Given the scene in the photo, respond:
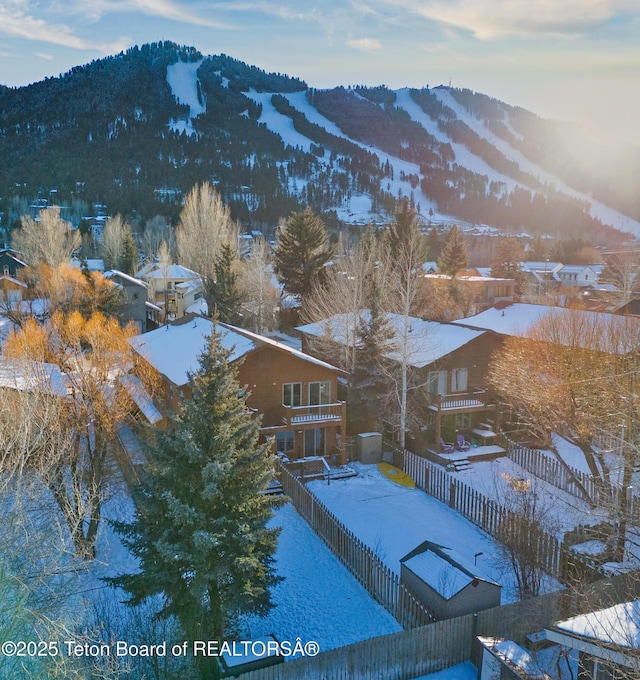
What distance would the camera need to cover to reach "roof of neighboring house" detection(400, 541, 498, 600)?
13039 mm

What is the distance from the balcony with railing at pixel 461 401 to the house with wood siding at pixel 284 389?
4.99 m

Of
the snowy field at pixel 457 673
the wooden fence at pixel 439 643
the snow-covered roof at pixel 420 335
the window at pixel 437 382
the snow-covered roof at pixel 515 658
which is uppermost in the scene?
the snow-covered roof at pixel 420 335

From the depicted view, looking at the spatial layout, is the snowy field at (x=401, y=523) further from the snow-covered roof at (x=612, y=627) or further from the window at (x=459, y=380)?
the window at (x=459, y=380)

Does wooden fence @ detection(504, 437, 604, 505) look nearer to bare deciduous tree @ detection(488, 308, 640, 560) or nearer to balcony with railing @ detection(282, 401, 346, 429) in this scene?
bare deciduous tree @ detection(488, 308, 640, 560)

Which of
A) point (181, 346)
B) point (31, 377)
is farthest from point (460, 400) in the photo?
point (31, 377)

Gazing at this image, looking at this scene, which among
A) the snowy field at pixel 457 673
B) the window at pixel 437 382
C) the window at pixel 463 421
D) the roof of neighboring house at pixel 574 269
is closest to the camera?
the snowy field at pixel 457 673

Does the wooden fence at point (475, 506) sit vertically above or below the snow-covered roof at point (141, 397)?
below

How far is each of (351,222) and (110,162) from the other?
66.2 meters

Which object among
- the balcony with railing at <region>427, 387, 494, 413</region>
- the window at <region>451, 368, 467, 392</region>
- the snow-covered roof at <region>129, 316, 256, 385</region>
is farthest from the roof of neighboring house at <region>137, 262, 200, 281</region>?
the balcony with railing at <region>427, 387, 494, 413</region>

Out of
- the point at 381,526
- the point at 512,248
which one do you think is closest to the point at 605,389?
the point at 381,526

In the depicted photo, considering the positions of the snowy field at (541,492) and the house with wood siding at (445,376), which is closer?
the snowy field at (541,492)

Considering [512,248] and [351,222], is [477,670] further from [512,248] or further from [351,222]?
[351,222]

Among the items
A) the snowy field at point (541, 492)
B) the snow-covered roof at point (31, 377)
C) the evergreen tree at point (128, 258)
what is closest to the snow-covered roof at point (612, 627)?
the snowy field at point (541, 492)

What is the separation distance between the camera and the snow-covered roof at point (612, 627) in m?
8.30
